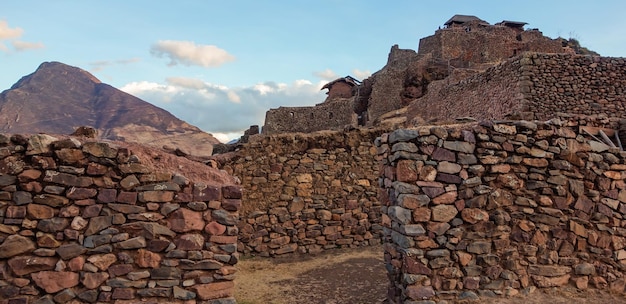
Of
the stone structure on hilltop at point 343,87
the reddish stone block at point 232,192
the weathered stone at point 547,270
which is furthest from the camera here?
the stone structure on hilltop at point 343,87

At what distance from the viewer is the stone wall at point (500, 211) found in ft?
18.0

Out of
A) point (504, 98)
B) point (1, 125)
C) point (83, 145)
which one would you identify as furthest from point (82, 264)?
point (1, 125)

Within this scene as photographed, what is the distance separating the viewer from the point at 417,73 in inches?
1204

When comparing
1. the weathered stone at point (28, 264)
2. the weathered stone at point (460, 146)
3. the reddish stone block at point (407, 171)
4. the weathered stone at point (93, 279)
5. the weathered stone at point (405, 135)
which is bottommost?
the weathered stone at point (93, 279)

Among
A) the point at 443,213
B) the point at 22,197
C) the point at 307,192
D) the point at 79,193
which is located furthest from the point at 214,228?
the point at 307,192

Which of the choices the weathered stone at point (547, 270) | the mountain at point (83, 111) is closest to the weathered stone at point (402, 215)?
the weathered stone at point (547, 270)

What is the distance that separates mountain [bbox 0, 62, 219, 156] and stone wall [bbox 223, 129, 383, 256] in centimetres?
1397

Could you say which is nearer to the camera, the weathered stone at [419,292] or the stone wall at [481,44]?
the weathered stone at [419,292]

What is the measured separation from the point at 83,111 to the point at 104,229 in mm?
32671

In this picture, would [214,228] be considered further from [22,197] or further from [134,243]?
[22,197]

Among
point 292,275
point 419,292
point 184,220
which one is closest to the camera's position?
point 184,220

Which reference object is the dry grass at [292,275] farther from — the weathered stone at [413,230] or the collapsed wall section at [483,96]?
the collapsed wall section at [483,96]

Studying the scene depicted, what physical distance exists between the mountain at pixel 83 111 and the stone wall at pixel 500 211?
62.2 ft

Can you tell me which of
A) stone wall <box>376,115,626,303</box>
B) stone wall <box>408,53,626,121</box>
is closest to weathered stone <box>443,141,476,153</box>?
stone wall <box>376,115,626,303</box>
